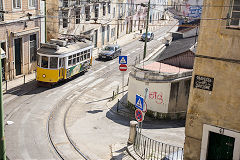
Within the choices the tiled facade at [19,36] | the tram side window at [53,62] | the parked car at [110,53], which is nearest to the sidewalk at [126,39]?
the parked car at [110,53]

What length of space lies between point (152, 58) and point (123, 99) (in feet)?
12.6

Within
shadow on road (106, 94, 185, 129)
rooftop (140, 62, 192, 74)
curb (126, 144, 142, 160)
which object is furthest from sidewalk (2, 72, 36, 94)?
curb (126, 144, 142, 160)

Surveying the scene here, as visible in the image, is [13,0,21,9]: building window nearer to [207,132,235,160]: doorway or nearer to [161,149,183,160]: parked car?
[161,149,183,160]: parked car

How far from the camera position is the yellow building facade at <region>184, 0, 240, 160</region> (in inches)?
434

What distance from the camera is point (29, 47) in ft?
96.6

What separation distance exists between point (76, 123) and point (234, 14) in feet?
37.7

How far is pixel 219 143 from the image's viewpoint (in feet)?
39.6

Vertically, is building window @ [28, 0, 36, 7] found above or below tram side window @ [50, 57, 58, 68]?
above

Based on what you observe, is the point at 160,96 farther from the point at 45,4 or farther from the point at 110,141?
the point at 45,4

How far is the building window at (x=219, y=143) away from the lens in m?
11.6

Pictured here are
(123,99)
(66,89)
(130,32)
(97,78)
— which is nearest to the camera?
(123,99)

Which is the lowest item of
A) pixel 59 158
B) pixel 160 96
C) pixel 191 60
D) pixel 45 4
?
pixel 59 158

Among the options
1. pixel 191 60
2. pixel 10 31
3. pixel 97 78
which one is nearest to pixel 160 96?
pixel 191 60

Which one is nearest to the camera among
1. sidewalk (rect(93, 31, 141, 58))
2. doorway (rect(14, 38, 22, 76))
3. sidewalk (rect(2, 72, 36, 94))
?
sidewalk (rect(2, 72, 36, 94))
